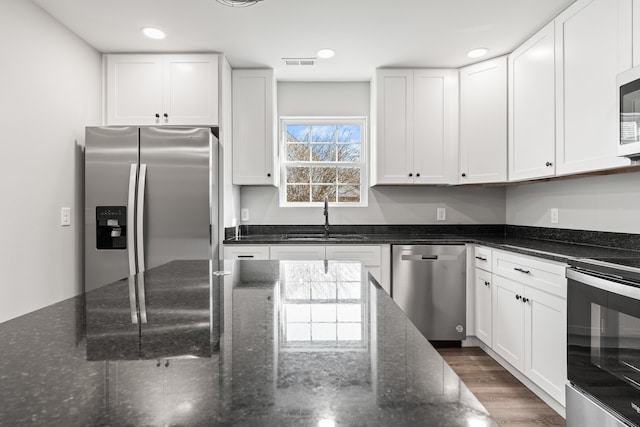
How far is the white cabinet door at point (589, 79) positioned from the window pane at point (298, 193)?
7.42ft

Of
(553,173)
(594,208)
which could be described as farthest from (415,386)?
(594,208)

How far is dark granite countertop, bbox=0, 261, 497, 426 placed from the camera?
0.41 meters

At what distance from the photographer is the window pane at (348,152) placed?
12.8 ft

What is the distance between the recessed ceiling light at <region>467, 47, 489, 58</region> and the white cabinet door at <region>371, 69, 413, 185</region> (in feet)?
1.71

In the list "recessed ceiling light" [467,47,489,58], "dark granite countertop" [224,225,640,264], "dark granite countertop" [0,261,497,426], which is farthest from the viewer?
"recessed ceiling light" [467,47,489,58]

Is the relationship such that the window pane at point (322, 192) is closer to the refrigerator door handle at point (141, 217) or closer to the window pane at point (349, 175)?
the window pane at point (349, 175)

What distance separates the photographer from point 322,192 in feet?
12.8

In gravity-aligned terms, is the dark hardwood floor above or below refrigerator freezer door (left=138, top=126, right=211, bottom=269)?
below

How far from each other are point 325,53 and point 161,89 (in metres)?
1.41

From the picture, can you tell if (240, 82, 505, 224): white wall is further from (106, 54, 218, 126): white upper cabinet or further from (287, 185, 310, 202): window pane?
(106, 54, 218, 126): white upper cabinet

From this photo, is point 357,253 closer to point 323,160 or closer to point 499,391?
point 323,160

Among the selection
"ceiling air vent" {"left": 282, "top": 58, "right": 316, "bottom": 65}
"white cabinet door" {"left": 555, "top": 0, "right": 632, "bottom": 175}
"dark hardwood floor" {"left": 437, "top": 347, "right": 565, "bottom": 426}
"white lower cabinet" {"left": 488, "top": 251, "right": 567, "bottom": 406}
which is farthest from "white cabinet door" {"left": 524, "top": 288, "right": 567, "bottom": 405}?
"ceiling air vent" {"left": 282, "top": 58, "right": 316, "bottom": 65}

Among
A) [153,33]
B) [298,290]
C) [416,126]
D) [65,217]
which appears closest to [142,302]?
[298,290]

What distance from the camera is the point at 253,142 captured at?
3369mm
